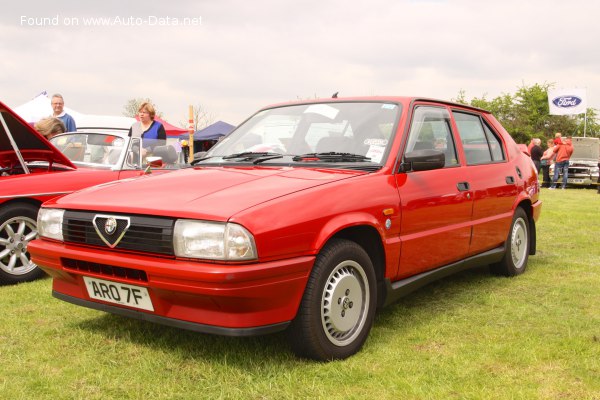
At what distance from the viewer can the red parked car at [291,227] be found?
273cm

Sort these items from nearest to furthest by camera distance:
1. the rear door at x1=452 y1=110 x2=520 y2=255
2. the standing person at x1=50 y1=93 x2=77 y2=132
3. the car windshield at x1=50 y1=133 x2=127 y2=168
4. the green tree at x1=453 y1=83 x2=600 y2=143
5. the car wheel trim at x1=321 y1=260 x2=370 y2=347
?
the car wheel trim at x1=321 y1=260 x2=370 y2=347, the rear door at x1=452 y1=110 x2=520 y2=255, the car windshield at x1=50 y1=133 x2=127 y2=168, the standing person at x1=50 y1=93 x2=77 y2=132, the green tree at x1=453 y1=83 x2=600 y2=143

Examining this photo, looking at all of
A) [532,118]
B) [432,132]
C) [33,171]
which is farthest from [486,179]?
[532,118]

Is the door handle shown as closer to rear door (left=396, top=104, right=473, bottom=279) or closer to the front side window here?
rear door (left=396, top=104, right=473, bottom=279)

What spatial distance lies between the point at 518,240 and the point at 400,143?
2.34 m

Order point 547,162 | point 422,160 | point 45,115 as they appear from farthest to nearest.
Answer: point 547,162 → point 45,115 → point 422,160

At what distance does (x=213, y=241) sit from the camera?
2695 mm

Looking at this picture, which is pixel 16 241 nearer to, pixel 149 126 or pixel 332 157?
pixel 149 126

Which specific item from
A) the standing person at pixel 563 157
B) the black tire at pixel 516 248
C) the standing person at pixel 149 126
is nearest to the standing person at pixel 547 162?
the standing person at pixel 563 157

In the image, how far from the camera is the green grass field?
9.04 feet

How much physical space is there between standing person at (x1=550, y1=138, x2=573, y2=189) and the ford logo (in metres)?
12.3

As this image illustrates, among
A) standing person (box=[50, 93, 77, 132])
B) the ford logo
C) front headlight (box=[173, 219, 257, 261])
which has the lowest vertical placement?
front headlight (box=[173, 219, 257, 261])

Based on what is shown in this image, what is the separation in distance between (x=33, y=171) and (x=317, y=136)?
333cm

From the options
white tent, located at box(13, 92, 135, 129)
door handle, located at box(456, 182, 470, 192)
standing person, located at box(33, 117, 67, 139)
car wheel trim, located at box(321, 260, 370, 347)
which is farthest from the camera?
white tent, located at box(13, 92, 135, 129)

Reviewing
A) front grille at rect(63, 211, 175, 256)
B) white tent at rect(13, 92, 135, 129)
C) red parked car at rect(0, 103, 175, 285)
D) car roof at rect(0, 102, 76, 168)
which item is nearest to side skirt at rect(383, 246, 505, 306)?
front grille at rect(63, 211, 175, 256)
